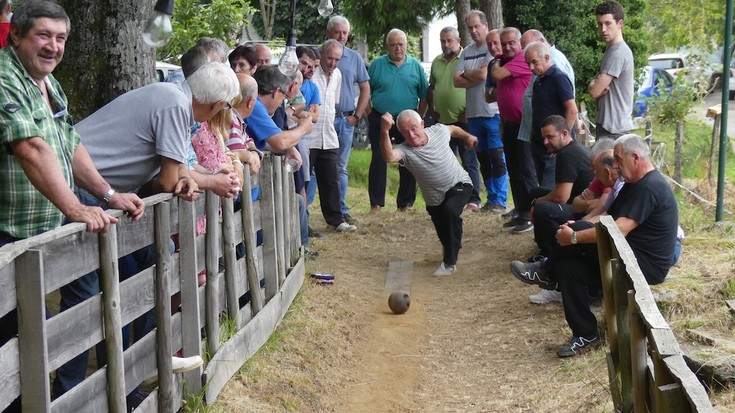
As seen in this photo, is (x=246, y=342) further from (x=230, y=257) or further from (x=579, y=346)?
(x=579, y=346)

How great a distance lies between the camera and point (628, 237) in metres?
6.73

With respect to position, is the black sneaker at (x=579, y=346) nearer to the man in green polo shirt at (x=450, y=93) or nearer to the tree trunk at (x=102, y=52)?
the tree trunk at (x=102, y=52)

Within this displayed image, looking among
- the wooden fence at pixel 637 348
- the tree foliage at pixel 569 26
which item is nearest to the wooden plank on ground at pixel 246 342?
the wooden fence at pixel 637 348

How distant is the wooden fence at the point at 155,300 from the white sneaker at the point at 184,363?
0.06 metres

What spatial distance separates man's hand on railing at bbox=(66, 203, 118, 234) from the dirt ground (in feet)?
5.50

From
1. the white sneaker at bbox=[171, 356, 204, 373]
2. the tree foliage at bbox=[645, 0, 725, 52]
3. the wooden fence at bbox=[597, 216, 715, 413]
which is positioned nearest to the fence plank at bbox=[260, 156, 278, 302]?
the white sneaker at bbox=[171, 356, 204, 373]

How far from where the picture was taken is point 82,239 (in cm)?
413

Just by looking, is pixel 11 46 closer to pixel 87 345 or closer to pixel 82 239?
pixel 82 239

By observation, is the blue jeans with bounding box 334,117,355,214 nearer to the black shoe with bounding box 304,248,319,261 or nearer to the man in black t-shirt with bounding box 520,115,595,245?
the black shoe with bounding box 304,248,319,261

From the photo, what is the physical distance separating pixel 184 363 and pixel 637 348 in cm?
216

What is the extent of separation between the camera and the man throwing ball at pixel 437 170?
9.52 meters

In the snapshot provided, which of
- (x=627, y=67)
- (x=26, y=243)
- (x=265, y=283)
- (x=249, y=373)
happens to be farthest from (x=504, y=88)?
(x=26, y=243)

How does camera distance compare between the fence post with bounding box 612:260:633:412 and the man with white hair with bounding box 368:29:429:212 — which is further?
the man with white hair with bounding box 368:29:429:212

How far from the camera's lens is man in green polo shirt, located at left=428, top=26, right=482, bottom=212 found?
12.1 m
